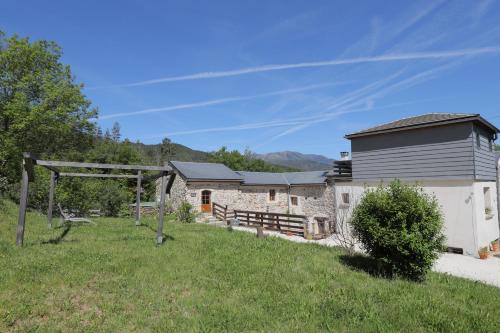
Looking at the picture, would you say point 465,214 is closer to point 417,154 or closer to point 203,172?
point 417,154

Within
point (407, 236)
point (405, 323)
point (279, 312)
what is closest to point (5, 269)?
point (279, 312)

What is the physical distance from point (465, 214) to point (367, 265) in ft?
21.1

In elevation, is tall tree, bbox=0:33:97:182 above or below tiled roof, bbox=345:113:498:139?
above

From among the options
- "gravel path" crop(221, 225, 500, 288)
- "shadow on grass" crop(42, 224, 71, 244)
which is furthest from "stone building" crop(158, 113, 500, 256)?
"shadow on grass" crop(42, 224, 71, 244)

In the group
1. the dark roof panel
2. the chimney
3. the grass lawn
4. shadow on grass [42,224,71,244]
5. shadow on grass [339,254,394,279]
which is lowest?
shadow on grass [339,254,394,279]

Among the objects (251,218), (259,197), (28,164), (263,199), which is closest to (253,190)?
(259,197)

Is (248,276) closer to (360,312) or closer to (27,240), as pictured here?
(360,312)

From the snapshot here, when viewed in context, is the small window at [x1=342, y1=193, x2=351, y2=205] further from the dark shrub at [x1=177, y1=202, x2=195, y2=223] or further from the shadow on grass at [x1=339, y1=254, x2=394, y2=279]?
the dark shrub at [x1=177, y1=202, x2=195, y2=223]

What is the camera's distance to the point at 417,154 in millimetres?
13359

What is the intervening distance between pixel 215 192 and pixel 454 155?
15150 mm

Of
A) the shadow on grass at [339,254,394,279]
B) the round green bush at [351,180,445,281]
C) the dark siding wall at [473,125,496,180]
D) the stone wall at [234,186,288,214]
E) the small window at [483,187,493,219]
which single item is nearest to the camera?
the round green bush at [351,180,445,281]

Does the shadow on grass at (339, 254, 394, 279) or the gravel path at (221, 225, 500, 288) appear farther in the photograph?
the gravel path at (221, 225, 500, 288)

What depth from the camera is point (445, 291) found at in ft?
20.3

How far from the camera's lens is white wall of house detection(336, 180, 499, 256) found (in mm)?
11367
